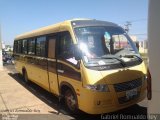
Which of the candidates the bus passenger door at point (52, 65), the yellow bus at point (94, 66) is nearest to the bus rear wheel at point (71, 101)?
the yellow bus at point (94, 66)

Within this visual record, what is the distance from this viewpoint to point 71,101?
23.9ft

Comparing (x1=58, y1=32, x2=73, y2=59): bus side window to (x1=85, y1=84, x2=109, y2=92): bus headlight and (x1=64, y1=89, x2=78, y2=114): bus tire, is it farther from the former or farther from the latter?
A: (x1=85, y1=84, x2=109, y2=92): bus headlight

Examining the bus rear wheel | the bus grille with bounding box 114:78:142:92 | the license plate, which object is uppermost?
the bus grille with bounding box 114:78:142:92

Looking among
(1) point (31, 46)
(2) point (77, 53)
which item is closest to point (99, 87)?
(2) point (77, 53)

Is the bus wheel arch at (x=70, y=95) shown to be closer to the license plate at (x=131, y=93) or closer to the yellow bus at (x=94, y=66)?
the yellow bus at (x=94, y=66)

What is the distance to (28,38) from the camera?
39.5 ft

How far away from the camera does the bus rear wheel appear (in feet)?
23.2

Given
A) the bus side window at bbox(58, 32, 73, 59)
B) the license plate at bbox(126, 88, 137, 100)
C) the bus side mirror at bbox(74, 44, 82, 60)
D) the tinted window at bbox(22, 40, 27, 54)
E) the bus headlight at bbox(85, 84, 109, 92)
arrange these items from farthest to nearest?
the tinted window at bbox(22, 40, 27, 54) < the bus side window at bbox(58, 32, 73, 59) < the bus side mirror at bbox(74, 44, 82, 60) < the license plate at bbox(126, 88, 137, 100) < the bus headlight at bbox(85, 84, 109, 92)

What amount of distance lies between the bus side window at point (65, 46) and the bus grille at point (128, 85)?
62.0 inches

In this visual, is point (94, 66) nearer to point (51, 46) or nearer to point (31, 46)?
point (51, 46)

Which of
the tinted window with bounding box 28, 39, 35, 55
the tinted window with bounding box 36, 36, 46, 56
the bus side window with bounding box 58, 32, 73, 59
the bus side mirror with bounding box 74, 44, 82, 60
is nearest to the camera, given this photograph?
the bus side mirror with bounding box 74, 44, 82, 60

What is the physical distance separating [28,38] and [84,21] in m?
5.21

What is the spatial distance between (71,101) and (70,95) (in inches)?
6.7

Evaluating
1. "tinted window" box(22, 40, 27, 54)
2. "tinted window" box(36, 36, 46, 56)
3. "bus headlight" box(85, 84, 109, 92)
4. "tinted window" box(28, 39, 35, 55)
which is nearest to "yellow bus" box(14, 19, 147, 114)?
"bus headlight" box(85, 84, 109, 92)
